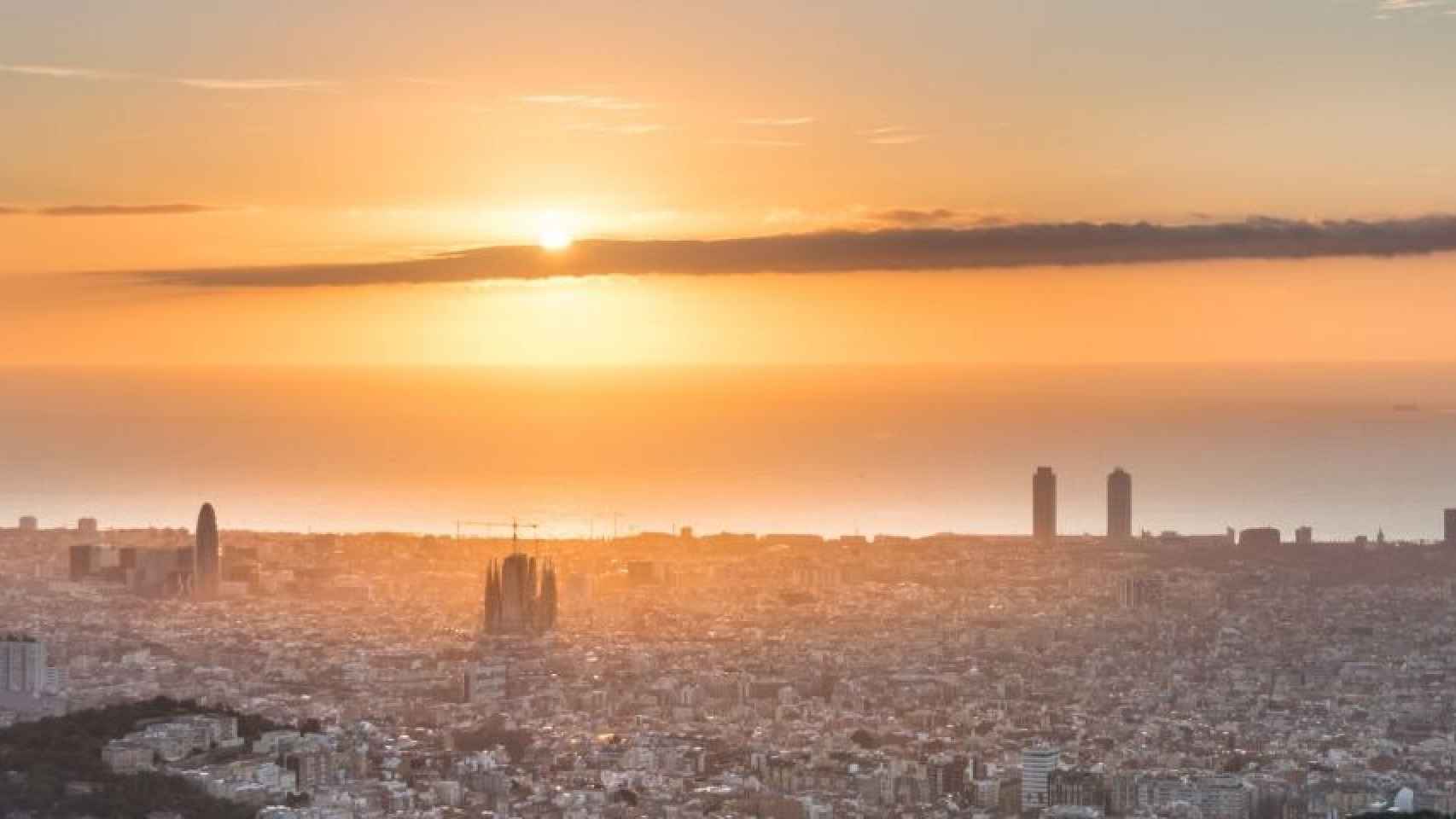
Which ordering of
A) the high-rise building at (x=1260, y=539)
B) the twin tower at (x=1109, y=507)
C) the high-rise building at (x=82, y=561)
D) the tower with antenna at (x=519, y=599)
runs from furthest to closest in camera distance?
the twin tower at (x=1109, y=507), the high-rise building at (x=1260, y=539), the high-rise building at (x=82, y=561), the tower with antenna at (x=519, y=599)

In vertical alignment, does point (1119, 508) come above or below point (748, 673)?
above

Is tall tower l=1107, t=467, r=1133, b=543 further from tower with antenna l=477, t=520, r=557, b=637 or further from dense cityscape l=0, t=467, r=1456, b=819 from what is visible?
tower with antenna l=477, t=520, r=557, b=637

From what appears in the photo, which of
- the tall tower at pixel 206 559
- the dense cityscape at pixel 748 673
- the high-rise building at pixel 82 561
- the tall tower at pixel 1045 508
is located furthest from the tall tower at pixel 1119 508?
the high-rise building at pixel 82 561

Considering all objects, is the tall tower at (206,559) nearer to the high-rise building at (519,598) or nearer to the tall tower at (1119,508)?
the high-rise building at (519,598)

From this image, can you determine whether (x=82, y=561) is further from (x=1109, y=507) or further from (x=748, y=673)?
(x=1109, y=507)

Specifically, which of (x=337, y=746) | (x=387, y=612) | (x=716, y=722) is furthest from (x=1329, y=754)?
(x=387, y=612)

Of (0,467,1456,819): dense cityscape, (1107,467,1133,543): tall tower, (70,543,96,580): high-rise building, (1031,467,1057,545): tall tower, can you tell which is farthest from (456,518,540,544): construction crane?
(70,543,96,580): high-rise building

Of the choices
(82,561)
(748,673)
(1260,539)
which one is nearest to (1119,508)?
(1260,539)
